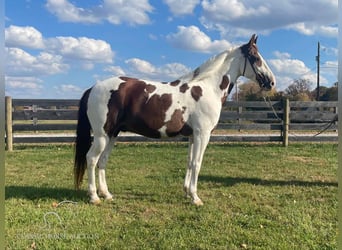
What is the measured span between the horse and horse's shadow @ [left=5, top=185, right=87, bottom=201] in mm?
267

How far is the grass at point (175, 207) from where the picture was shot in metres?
3.56

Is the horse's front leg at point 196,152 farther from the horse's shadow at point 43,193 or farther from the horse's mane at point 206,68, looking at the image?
the horse's shadow at point 43,193

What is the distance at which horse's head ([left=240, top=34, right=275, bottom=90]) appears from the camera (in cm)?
522

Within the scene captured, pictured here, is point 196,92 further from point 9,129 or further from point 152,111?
point 9,129

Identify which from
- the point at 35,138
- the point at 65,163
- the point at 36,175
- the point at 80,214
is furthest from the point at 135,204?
the point at 35,138

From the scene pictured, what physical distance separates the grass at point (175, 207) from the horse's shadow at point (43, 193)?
0.02 meters

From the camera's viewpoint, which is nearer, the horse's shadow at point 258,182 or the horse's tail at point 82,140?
the horse's tail at point 82,140

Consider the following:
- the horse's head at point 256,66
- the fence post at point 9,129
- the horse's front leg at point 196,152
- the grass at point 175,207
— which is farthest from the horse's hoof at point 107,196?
the fence post at point 9,129

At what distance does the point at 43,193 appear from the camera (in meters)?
5.27

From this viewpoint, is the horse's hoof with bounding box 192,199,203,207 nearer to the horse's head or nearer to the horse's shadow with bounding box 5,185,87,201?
the horse's shadow with bounding box 5,185,87,201

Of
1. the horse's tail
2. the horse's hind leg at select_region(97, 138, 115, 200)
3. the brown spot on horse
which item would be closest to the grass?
the horse's hind leg at select_region(97, 138, 115, 200)

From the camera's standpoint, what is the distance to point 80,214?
429cm

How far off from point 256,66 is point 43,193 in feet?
13.5

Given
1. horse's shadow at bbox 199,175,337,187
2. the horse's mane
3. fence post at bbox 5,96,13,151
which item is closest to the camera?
the horse's mane
